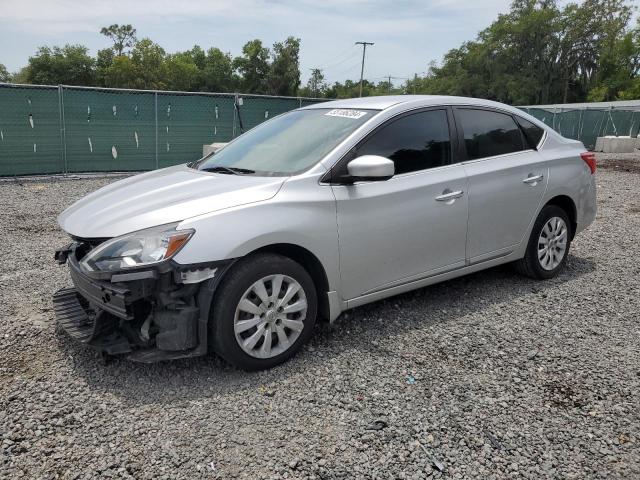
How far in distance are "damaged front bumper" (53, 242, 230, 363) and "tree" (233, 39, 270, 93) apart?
85491mm

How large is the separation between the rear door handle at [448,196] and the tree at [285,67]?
81.7 m

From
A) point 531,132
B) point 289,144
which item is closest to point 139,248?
point 289,144

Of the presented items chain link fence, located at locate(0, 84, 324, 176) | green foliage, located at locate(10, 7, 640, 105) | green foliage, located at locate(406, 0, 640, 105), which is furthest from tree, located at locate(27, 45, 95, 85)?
chain link fence, located at locate(0, 84, 324, 176)

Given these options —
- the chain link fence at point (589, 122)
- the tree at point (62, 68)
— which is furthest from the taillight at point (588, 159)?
the tree at point (62, 68)

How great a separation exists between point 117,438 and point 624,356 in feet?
10.6

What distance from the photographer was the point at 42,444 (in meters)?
2.55

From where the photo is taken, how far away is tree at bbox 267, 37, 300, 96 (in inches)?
3201

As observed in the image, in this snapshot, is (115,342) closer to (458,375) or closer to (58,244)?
(458,375)

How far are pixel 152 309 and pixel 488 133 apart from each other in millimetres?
3130

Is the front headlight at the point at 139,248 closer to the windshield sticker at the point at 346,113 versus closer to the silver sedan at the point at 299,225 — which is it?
the silver sedan at the point at 299,225

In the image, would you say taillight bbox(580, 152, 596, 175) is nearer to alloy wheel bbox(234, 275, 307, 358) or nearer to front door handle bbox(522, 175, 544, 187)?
front door handle bbox(522, 175, 544, 187)

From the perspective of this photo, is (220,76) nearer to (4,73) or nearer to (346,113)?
(4,73)

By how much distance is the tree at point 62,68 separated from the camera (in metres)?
74.1

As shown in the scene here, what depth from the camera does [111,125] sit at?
11.7m
